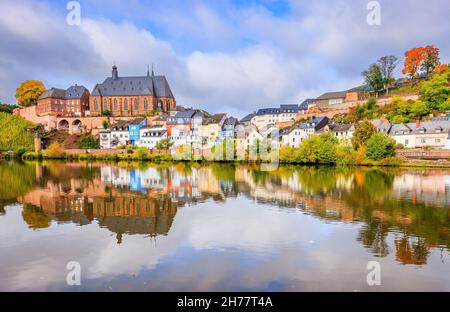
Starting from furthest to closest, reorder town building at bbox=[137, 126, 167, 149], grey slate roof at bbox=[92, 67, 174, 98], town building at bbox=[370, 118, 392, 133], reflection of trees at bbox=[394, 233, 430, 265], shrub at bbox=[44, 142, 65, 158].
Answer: grey slate roof at bbox=[92, 67, 174, 98] < town building at bbox=[137, 126, 167, 149] < shrub at bbox=[44, 142, 65, 158] < town building at bbox=[370, 118, 392, 133] < reflection of trees at bbox=[394, 233, 430, 265]

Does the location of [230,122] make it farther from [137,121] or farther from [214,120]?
[137,121]

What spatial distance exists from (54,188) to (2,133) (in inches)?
2269

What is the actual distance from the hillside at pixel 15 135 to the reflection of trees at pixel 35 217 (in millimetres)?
56993

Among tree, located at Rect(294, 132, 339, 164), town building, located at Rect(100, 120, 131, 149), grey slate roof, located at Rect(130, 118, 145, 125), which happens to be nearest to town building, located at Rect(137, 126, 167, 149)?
grey slate roof, located at Rect(130, 118, 145, 125)

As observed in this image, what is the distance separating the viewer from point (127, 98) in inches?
3103

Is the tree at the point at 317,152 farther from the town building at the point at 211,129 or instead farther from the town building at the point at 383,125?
the town building at the point at 211,129

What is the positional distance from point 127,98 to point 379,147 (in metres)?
54.5

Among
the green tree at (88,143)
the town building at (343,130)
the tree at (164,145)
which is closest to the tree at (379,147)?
the town building at (343,130)

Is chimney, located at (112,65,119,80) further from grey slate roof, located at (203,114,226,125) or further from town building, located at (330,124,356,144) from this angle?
town building, located at (330,124,356,144)

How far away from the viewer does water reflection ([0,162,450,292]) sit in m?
12.0

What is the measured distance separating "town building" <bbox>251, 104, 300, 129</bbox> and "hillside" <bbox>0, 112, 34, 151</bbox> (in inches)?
1797

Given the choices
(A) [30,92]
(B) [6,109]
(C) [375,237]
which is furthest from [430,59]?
(B) [6,109]

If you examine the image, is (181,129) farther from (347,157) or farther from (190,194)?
(190,194)
